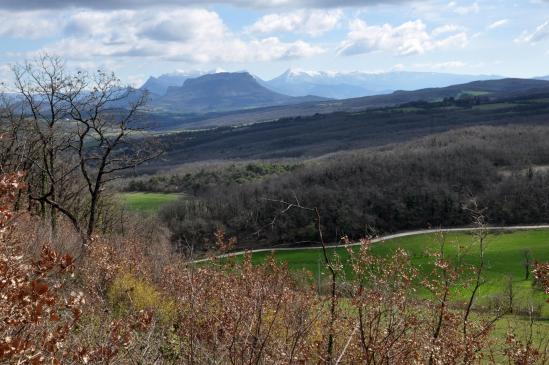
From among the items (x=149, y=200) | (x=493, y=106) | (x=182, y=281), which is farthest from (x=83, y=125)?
(x=493, y=106)

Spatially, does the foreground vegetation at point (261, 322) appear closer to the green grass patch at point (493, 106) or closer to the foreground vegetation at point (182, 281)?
the foreground vegetation at point (182, 281)

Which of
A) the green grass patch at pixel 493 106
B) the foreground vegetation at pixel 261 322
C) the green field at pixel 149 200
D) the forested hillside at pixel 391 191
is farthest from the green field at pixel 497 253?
the green grass patch at pixel 493 106

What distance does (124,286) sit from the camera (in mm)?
14492

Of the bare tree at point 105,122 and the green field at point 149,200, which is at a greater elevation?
the bare tree at point 105,122

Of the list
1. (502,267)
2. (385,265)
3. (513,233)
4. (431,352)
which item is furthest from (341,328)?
(513,233)

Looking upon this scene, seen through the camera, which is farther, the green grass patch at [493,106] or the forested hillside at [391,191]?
the green grass patch at [493,106]

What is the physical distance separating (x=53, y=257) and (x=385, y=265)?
185 inches

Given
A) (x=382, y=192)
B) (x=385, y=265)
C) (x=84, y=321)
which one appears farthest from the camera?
(x=382, y=192)

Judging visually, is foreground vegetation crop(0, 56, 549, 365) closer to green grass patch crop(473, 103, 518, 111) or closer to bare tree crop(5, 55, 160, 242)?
bare tree crop(5, 55, 160, 242)

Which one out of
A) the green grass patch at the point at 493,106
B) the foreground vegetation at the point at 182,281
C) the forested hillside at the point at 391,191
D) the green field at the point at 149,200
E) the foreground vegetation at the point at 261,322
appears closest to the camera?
the foreground vegetation at the point at 261,322

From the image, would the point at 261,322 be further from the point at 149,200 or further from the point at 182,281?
the point at 149,200

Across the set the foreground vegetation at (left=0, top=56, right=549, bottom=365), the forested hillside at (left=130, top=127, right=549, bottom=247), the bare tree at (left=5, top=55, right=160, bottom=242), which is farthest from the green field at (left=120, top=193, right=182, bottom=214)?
the bare tree at (left=5, top=55, right=160, bottom=242)

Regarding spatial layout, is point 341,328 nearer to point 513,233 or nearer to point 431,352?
point 431,352

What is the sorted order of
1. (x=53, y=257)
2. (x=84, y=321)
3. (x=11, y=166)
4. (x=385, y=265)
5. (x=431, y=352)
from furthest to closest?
1. (x=11, y=166)
2. (x=84, y=321)
3. (x=385, y=265)
4. (x=431, y=352)
5. (x=53, y=257)
